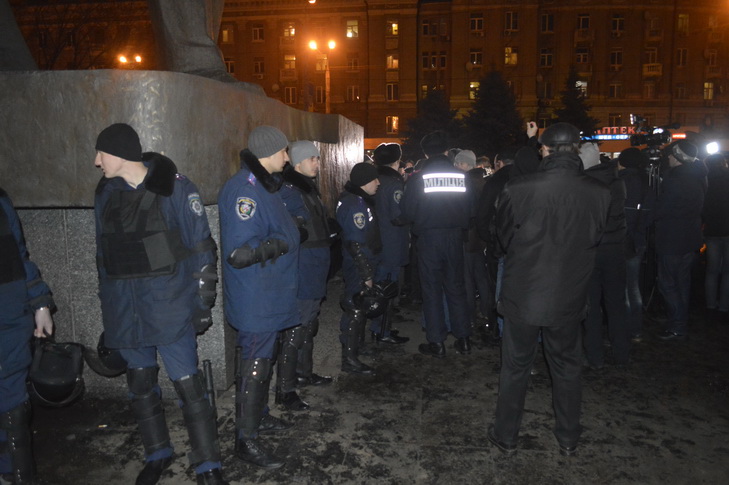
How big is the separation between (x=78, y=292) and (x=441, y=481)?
2.92 metres

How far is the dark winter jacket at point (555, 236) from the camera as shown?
10.1ft

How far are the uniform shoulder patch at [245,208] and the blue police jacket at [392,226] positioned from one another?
2317mm

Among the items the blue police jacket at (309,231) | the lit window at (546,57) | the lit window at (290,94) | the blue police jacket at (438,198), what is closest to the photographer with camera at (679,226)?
the blue police jacket at (438,198)

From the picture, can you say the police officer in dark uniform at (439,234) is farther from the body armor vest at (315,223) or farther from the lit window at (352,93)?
the lit window at (352,93)

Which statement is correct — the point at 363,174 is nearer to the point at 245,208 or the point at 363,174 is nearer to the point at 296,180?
the point at 296,180

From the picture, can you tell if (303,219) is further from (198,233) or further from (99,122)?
(99,122)

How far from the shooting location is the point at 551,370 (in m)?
3.32

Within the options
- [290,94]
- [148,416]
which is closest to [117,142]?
[148,416]

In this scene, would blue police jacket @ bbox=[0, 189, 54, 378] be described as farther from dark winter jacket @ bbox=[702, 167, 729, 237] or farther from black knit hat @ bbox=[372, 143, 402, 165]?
dark winter jacket @ bbox=[702, 167, 729, 237]

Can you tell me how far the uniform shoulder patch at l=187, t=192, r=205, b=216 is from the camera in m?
2.96

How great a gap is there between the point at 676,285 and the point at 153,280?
538 centimetres

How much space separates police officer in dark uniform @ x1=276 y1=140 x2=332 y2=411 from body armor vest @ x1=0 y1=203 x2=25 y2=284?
1690 millimetres

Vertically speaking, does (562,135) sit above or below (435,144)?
below

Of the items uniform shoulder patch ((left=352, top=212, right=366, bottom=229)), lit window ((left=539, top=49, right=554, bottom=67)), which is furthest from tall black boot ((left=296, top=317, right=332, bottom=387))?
lit window ((left=539, top=49, right=554, bottom=67))
